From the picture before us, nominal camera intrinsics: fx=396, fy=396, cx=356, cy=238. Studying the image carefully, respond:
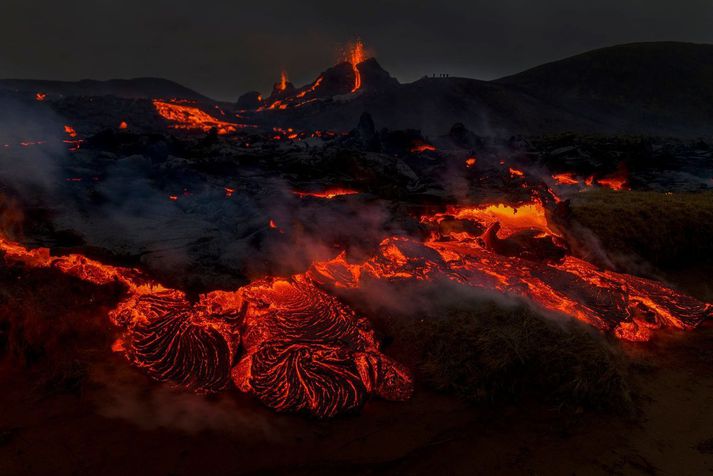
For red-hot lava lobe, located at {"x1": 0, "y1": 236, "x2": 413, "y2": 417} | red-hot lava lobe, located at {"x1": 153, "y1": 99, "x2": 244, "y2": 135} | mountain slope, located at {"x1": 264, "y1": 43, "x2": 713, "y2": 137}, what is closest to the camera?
red-hot lava lobe, located at {"x1": 0, "y1": 236, "x2": 413, "y2": 417}

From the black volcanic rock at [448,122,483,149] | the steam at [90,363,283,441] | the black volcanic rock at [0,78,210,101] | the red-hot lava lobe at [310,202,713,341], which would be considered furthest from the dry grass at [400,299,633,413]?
the black volcanic rock at [0,78,210,101]

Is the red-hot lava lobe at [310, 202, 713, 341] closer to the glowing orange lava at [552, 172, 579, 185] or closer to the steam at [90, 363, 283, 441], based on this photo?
the steam at [90, 363, 283, 441]

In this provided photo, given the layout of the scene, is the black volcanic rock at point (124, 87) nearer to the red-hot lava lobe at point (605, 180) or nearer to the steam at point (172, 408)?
the red-hot lava lobe at point (605, 180)

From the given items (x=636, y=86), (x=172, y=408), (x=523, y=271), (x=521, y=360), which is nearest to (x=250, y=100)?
(x=636, y=86)

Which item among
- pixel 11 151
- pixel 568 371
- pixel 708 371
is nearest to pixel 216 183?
pixel 11 151

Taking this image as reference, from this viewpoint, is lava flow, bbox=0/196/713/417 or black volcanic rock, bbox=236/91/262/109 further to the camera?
black volcanic rock, bbox=236/91/262/109

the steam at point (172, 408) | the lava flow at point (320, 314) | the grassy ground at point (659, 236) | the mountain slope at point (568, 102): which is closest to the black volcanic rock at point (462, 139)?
the grassy ground at point (659, 236)

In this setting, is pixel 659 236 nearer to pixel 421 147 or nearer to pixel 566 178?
pixel 566 178

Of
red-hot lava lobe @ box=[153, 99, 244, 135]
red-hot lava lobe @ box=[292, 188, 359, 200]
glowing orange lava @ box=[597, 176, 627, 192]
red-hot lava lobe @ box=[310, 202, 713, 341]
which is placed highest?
red-hot lava lobe @ box=[153, 99, 244, 135]
